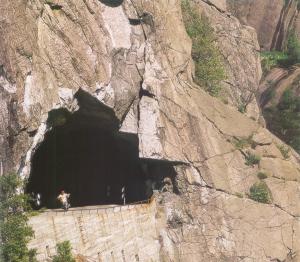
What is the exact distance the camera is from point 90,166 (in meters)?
36.3

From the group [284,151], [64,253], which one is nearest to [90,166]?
[284,151]

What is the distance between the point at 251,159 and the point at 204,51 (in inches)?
299

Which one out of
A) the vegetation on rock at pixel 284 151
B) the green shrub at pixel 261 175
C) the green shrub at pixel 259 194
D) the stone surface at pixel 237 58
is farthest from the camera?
the stone surface at pixel 237 58

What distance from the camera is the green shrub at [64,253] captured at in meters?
24.9

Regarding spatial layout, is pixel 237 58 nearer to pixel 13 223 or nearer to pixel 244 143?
pixel 244 143

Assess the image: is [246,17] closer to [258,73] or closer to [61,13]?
[258,73]

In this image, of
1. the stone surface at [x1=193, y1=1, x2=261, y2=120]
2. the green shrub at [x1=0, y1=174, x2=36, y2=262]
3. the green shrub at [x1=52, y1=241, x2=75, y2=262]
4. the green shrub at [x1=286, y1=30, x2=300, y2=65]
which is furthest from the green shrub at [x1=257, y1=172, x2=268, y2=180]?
the green shrub at [x1=286, y1=30, x2=300, y2=65]

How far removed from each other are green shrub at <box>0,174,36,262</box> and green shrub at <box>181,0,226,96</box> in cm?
1603

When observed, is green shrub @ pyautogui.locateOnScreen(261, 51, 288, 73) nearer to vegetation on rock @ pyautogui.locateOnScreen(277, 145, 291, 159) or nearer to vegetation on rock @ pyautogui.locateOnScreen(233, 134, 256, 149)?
vegetation on rock @ pyautogui.locateOnScreen(277, 145, 291, 159)

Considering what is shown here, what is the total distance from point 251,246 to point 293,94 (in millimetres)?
21841

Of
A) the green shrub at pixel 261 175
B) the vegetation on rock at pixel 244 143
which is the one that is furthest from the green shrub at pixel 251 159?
the green shrub at pixel 261 175

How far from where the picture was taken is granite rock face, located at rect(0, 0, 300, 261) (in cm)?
2628

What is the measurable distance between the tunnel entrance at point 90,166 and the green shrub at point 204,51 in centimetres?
610

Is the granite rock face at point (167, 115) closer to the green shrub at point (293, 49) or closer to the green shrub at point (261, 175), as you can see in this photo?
the green shrub at point (261, 175)
